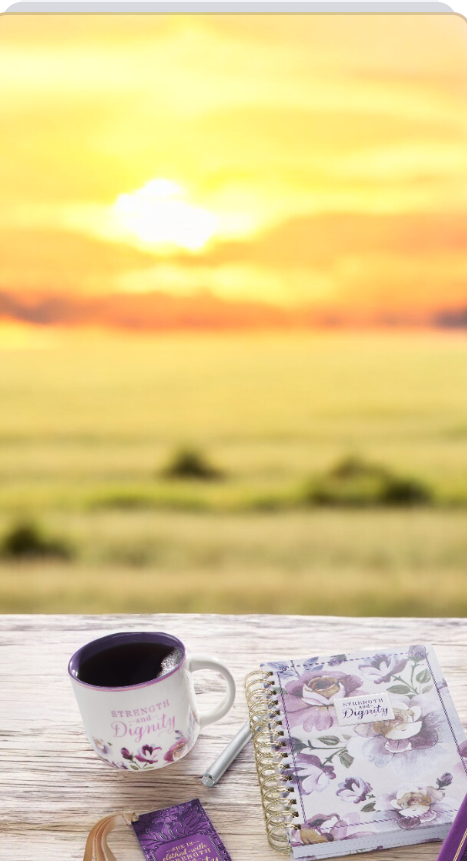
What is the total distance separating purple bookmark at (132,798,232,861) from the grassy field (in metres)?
1.91

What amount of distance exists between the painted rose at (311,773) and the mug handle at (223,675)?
69mm

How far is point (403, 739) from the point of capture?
0.52m

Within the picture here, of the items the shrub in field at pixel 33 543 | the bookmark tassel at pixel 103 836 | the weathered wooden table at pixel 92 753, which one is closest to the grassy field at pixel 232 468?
the shrub in field at pixel 33 543

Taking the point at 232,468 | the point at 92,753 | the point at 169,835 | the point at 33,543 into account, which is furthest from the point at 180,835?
the point at 33,543

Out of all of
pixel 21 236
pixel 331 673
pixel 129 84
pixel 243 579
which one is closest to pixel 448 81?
pixel 129 84

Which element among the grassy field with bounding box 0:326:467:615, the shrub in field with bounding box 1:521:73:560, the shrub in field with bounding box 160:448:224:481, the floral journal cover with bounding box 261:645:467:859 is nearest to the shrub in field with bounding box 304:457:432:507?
the grassy field with bounding box 0:326:467:615

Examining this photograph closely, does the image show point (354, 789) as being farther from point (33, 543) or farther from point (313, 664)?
point (33, 543)

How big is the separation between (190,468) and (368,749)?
1.98 m

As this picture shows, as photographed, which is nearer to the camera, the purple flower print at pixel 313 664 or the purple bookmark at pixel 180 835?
the purple bookmark at pixel 180 835

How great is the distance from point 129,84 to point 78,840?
220 cm

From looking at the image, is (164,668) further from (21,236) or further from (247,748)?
(21,236)

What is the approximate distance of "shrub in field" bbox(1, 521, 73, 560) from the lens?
96.5 inches

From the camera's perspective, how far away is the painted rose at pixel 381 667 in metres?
0.57

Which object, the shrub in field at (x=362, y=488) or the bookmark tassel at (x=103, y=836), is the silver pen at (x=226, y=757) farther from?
the shrub in field at (x=362, y=488)
